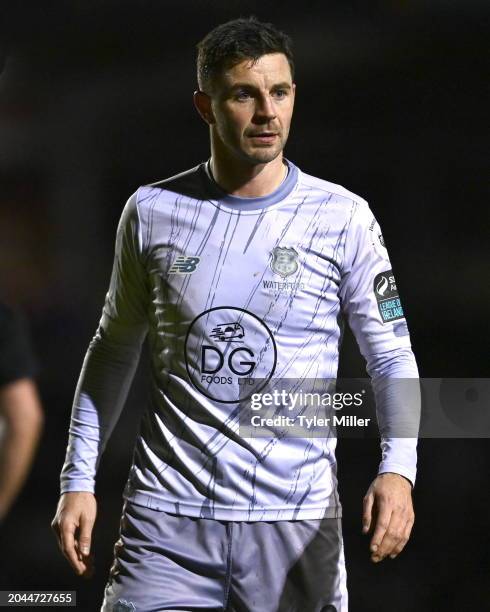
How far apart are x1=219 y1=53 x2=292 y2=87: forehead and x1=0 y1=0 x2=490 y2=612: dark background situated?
377 millimetres

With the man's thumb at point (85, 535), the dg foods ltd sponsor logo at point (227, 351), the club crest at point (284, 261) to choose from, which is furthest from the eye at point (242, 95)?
the man's thumb at point (85, 535)

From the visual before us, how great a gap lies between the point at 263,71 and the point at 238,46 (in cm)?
8

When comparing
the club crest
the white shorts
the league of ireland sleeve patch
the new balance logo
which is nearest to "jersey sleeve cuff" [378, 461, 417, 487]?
the white shorts

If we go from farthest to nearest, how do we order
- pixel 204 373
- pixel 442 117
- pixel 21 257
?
1. pixel 21 257
2. pixel 442 117
3. pixel 204 373

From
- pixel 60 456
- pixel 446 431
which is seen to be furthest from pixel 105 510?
pixel 446 431

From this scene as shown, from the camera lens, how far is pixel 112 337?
229cm

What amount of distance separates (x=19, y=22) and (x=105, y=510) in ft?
4.14

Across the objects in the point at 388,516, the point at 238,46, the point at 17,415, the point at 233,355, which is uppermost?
the point at 238,46

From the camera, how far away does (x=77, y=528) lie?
7.21 ft

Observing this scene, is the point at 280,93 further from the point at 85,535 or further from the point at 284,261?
the point at 85,535

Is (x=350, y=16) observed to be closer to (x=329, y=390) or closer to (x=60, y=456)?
(x=329, y=390)

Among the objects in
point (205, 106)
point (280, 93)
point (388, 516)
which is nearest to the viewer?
point (388, 516)

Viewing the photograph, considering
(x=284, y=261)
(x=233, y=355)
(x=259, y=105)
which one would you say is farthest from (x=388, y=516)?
(x=259, y=105)

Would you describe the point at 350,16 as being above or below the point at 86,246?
above
